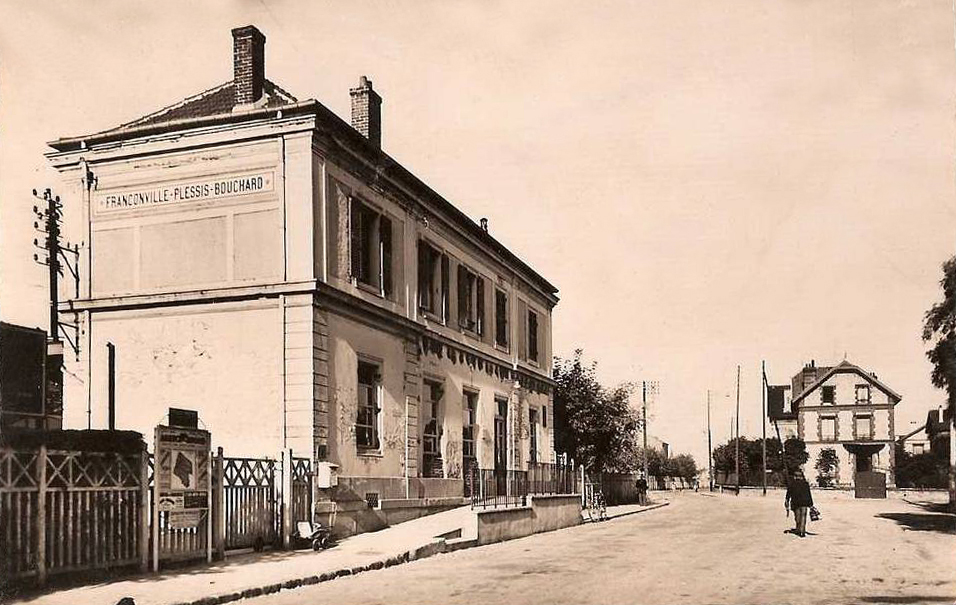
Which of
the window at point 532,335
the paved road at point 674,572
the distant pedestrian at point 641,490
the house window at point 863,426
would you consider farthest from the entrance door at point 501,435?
the house window at point 863,426

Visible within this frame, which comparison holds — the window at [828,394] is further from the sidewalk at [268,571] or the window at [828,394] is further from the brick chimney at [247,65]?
the brick chimney at [247,65]

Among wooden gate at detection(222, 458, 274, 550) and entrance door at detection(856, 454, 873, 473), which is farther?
entrance door at detection(856, 454, 873, 473)

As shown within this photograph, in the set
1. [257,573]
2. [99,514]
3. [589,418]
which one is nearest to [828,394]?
[589,418]

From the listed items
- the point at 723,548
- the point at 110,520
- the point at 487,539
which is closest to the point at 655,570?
the point at 723,548

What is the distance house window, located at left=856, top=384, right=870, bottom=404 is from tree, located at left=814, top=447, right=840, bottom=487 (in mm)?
4506

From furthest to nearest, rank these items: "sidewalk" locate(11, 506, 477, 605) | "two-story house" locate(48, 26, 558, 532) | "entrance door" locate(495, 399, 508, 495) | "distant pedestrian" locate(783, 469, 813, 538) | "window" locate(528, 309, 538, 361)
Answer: "window" locate(528, 309, 538, 361), "entrance door" locate(495, 399, 508, 495), "distant pedestrian" locate(783, 469, 813, 538), "two-story house" locate(48, 26, 558, 532), "sidewalk" locate(11, 506, 477, 605)

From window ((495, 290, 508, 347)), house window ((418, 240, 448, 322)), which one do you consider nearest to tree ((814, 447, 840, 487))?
window ((495, 290, 508, 347))

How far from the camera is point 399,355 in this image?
21.4m

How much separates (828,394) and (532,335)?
52.3m

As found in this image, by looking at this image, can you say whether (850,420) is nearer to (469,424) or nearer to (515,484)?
(469,424)

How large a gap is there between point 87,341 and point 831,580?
→ 1356cm

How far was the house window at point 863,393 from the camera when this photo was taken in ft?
255

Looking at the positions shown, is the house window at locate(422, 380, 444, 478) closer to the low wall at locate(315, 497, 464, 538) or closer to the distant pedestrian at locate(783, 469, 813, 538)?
the low wall at locate(315, 497, 464, 538)

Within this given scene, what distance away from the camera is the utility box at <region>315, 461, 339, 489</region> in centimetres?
1698
